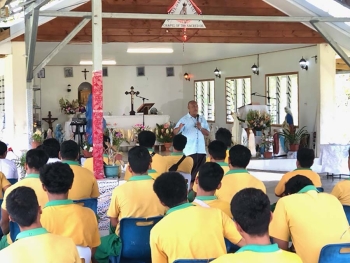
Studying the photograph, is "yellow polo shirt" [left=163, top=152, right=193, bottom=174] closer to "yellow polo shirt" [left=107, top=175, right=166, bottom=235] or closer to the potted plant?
"yellow polo shirt" [left=107, top=175, right=166, bottom=235]

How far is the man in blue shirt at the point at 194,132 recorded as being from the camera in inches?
282

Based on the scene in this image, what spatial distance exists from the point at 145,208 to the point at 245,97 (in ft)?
39.0

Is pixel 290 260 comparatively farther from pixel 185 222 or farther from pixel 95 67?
pixel 95 67

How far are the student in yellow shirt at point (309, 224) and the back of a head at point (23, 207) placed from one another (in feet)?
4.27

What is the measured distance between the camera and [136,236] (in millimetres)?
3314

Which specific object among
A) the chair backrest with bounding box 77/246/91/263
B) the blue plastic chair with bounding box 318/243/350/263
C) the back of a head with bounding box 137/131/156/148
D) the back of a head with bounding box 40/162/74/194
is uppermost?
the back of a head with bounding box 137/131/156/148

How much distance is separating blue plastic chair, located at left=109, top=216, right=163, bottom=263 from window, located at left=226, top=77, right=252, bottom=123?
38.8ft

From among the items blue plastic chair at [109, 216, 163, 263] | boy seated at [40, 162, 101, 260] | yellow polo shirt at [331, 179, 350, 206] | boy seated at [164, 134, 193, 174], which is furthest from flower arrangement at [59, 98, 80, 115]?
boy seated at [40, 162, 101, 260]

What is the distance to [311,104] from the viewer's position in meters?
12.4

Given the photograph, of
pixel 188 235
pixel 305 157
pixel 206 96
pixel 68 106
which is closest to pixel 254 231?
pixel 188 235

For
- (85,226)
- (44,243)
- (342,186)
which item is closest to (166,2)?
(342,186)

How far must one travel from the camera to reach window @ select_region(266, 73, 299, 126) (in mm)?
13153

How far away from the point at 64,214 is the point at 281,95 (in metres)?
11.3

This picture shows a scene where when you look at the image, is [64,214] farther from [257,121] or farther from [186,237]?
[257,121]
